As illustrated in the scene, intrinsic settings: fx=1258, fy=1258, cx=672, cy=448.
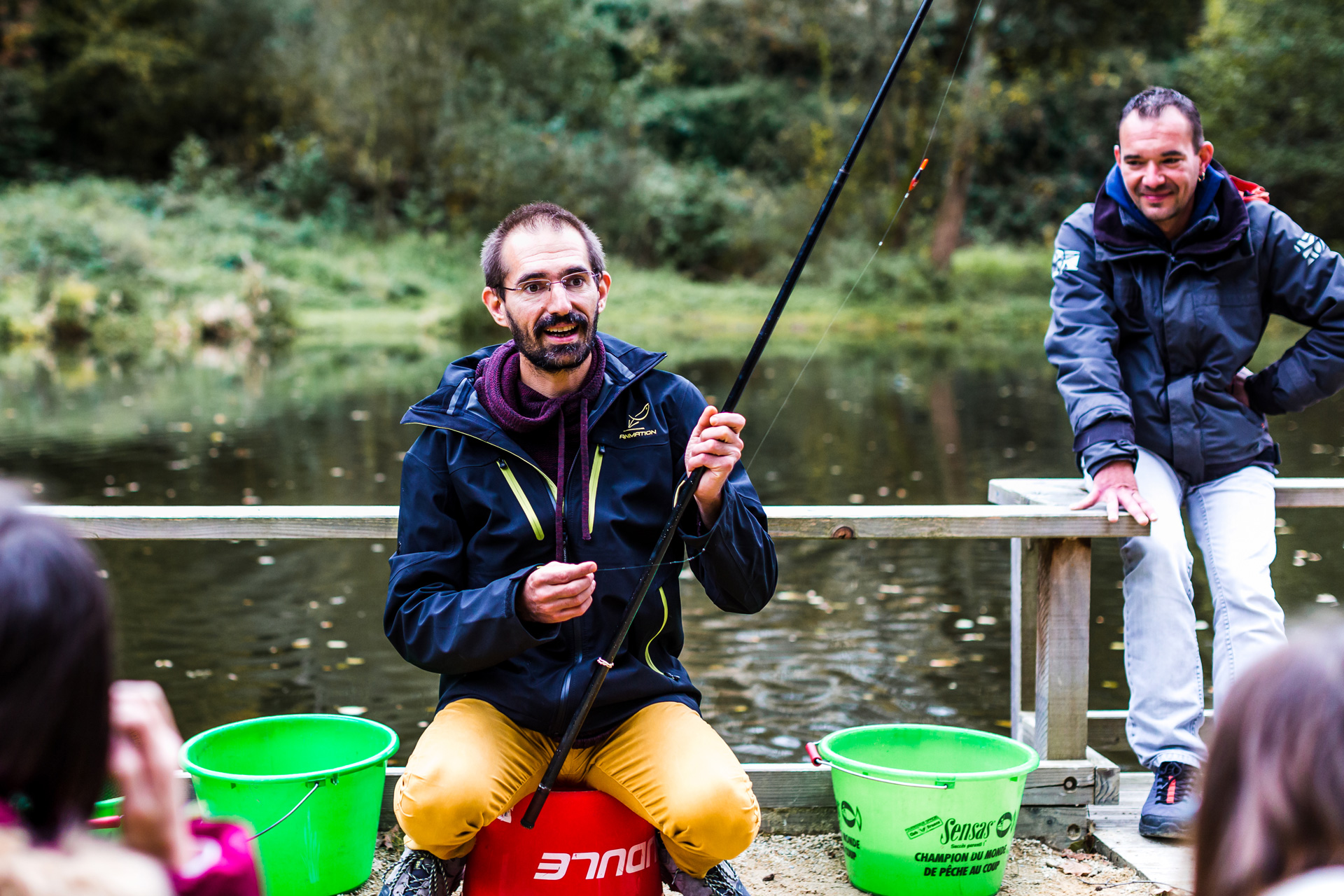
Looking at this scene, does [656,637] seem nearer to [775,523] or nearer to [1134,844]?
[775,523]

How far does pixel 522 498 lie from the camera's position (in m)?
2.55

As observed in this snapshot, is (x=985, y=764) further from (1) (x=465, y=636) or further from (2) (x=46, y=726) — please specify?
(2) (x=46, y=726)

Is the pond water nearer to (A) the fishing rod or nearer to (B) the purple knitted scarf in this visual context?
(A) the fishing rod

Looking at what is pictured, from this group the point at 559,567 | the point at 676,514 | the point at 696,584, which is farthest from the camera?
the point at 696,584

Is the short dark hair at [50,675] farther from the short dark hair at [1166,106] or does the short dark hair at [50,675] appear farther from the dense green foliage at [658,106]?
the dense green foliage at [658,106]

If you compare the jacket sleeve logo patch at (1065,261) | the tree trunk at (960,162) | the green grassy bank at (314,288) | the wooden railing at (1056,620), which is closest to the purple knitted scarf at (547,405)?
the wooden railing at (1056,620)

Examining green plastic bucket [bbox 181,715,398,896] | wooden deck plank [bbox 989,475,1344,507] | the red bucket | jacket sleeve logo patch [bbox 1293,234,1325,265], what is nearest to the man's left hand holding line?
the red bucket

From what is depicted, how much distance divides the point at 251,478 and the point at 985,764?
8166mm

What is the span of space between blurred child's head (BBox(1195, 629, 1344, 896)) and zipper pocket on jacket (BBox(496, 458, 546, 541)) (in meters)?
1.63

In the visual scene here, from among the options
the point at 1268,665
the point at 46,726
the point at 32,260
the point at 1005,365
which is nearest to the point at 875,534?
the point at 1268,665

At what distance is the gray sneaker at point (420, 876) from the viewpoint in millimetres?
2354

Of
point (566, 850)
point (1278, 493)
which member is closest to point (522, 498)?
point (566, 850)

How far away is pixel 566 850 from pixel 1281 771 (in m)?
1.61

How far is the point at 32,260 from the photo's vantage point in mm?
23562
